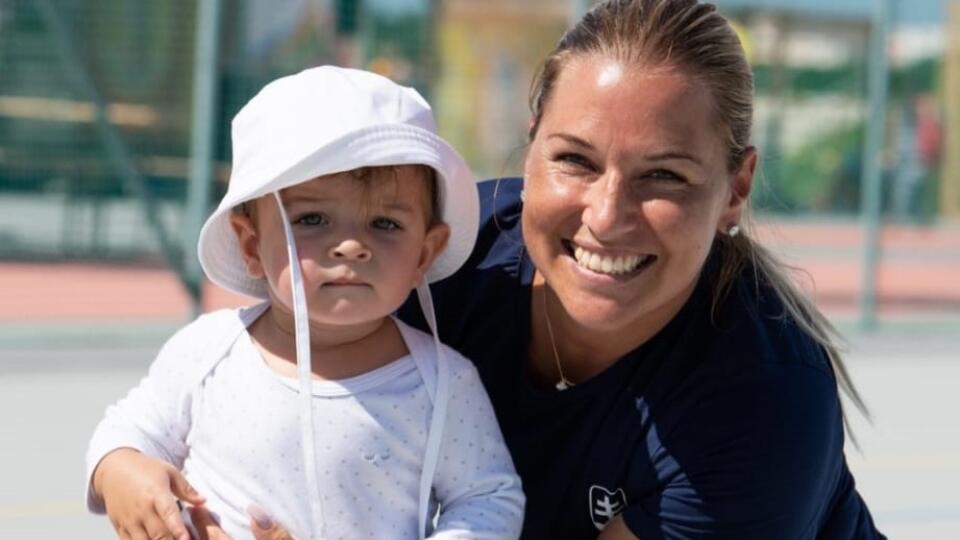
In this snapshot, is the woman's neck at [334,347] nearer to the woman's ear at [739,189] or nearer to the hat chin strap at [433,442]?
the hat chin strap at [433,442]

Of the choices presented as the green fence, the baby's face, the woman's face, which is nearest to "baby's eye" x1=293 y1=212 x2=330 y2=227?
the baby's face

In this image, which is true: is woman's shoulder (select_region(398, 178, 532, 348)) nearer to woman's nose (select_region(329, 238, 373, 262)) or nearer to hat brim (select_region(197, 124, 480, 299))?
hat brim (select_region(197, 124, 480, 299))

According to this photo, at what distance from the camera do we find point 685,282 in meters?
2.74

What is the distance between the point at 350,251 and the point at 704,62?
646 millimetres

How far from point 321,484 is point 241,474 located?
0.14 meters

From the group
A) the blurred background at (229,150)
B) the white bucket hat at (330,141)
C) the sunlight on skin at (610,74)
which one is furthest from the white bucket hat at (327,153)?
the blurred background at (229,150)

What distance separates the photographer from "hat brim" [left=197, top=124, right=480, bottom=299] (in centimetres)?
246

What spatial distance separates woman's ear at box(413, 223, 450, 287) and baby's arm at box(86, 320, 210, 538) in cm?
38

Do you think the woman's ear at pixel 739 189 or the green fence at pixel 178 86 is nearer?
the woman's ear at pixel 739 189

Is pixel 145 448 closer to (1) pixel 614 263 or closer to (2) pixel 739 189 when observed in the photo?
(1) pixel 614 263

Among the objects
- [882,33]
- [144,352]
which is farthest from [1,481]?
[882,33]

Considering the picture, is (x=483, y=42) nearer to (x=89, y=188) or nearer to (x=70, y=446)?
(x=89, y=188)

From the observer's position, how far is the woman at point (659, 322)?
2.65 metres

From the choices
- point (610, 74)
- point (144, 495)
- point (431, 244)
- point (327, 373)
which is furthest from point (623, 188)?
Answer: point (144, 495)
